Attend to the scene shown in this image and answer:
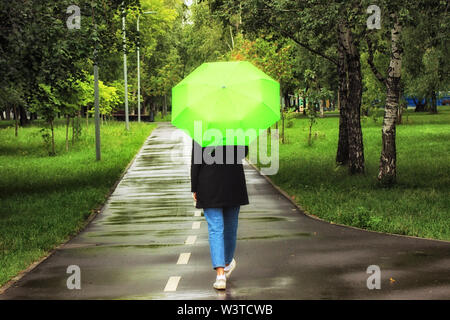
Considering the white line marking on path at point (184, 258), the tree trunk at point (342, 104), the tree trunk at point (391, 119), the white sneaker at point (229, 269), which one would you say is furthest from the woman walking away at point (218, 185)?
the tree trunk at point (342, 104)

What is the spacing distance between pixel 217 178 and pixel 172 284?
130 centimetres

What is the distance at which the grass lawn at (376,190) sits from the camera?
39.5ft

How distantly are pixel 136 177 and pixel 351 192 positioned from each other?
760 cm

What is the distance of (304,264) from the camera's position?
28.8 feet

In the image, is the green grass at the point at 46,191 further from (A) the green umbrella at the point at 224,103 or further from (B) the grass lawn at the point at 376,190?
(B) the grass lawn at the point at 376,190

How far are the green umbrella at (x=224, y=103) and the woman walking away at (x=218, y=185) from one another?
0.47ft

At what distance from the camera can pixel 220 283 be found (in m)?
7.50

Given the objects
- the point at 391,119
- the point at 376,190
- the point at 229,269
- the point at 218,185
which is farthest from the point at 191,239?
the point at 391,119

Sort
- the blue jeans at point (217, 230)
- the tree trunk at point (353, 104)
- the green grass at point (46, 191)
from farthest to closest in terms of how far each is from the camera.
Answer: the tree trunk at point (353, 104), the green grass at point (46, 191), the blue jeans at point (217, 230)

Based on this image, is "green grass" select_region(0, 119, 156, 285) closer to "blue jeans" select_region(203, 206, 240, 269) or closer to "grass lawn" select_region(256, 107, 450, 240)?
"blue jeans" select_region(203, 206, 240, 269)

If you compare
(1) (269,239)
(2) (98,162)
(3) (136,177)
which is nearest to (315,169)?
(3) (136,177)

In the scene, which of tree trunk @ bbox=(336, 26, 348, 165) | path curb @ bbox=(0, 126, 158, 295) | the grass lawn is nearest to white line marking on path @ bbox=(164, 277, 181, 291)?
path curb @ bbox=(0, 126, 158, 295)
